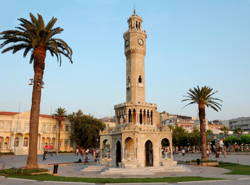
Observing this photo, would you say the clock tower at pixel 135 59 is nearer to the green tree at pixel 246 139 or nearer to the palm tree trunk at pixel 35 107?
the palm tree trunk at pixel 35 107

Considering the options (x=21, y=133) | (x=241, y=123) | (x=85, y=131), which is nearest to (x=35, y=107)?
(x=85, y=131)

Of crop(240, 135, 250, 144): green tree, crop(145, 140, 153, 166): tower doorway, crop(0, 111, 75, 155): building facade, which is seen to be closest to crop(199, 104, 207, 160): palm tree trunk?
crop(145, 140, 153, 166): tower doorway

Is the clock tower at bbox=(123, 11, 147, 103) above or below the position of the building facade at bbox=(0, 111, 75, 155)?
above

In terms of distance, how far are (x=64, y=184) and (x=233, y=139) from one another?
63757 mm

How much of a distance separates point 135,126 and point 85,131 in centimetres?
3442

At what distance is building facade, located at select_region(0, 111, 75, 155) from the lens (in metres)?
62.9

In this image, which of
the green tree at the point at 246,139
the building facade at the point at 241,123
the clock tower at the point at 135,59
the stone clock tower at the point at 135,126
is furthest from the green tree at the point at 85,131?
the building facade at the point at 241,123

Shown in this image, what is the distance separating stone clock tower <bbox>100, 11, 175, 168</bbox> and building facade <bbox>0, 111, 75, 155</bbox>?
3653 cm

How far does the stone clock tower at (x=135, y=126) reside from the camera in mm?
29266

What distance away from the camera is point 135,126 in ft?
97.5

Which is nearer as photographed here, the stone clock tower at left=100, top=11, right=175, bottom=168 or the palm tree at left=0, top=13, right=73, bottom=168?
the palm tree at left=0, top=13, right=73, bottom=168

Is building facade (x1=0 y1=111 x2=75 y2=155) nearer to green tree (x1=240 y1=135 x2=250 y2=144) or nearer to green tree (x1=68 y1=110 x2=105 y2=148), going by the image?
green tree (x1=68 y1=110 x2=105 y2=148)

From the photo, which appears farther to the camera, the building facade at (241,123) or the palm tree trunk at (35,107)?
the building facade at (241,123)

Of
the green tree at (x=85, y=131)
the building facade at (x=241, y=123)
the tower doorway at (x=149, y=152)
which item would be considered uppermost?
the building facade at (x=241, y=123)
